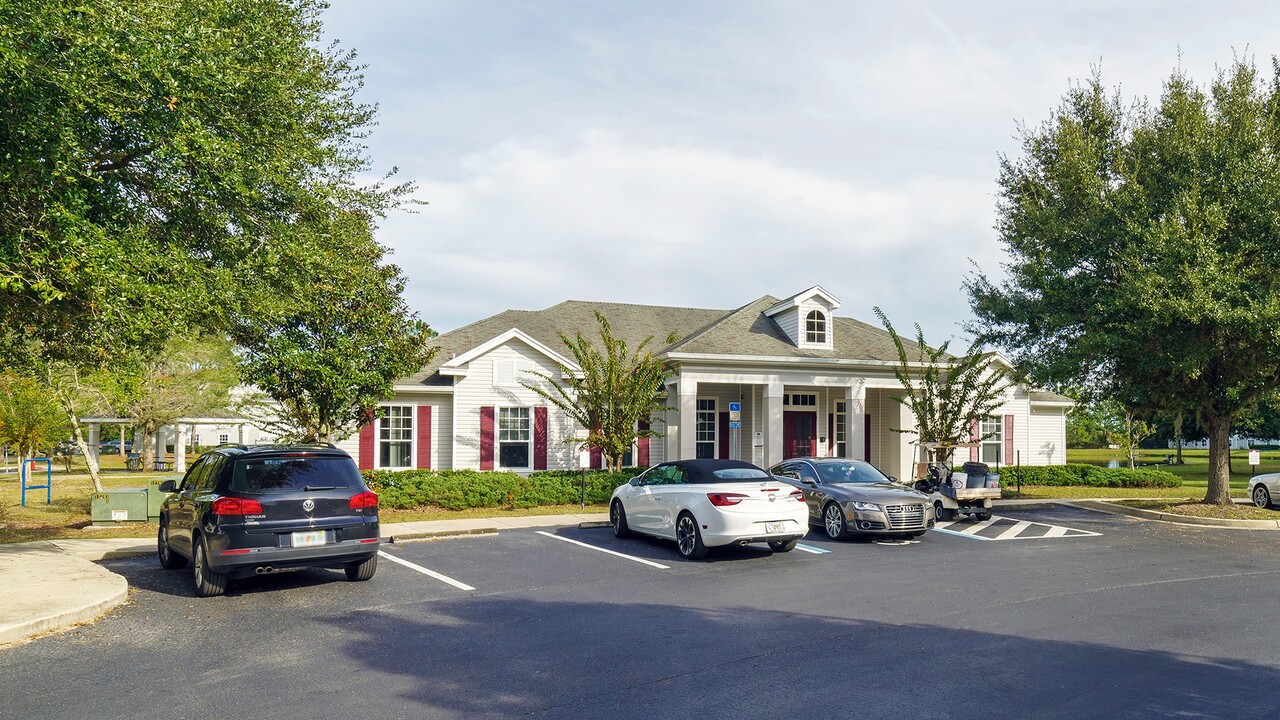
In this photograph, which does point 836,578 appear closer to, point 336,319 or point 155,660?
point 155,660

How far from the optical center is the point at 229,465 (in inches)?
388

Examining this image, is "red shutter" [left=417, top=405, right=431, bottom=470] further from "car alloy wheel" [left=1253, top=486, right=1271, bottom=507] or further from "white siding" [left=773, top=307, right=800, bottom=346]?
"car alloy wheel" [left=1253, top=486, right=1271, bottom=507]

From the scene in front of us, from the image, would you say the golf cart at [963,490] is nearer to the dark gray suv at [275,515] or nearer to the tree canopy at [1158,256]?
the tree canopy at [1158,256]

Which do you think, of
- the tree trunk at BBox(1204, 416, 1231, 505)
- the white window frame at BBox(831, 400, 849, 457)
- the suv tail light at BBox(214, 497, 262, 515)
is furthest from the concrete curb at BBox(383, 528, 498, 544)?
the tree trunk at BBox(1204, 416, 1231, 505)

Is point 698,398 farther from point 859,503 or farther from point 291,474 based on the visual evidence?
point 291,474

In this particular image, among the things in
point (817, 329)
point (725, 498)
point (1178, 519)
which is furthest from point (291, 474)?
point (817, 329)

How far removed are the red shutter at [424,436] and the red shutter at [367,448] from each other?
1250mm

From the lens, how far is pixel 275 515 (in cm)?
953

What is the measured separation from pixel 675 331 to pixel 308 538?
17.0 m

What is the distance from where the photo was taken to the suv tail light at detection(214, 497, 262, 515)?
940 cm

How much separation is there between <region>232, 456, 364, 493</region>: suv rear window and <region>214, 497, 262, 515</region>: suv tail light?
0.15m

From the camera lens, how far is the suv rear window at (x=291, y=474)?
969 cm

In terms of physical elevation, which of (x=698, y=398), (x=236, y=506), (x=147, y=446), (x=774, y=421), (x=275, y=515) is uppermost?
(x=698, y=398)

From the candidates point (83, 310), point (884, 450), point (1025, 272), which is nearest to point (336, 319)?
point (83, 310)
